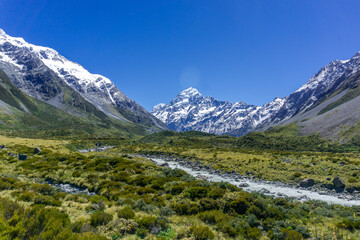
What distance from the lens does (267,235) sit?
39.7ft

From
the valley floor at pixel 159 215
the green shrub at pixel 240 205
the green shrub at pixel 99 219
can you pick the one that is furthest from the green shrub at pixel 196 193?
the green shrub at pixel 99 219

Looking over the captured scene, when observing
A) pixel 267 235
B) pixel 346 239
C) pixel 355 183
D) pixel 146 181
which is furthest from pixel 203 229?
pixel 355 183

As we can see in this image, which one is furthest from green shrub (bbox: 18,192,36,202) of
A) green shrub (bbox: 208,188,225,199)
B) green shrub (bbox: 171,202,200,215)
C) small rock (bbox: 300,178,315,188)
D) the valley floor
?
small rock (bbox: 300,178,315,188)

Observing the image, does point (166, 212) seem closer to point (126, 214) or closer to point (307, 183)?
point (126, 214)

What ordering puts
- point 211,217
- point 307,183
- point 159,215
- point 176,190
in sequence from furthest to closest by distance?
1. point 307,183
2. point 176,190
3. point 159,215
4. point 211,217

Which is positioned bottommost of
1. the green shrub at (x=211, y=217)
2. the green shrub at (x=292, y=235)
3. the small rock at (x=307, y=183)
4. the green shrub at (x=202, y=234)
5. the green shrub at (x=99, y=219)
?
the small rock at (x=307, y=183)

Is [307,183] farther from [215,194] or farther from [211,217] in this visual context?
[211,217]

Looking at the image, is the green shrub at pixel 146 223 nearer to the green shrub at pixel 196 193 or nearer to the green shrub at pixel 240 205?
the green shrub at pixel 196 193

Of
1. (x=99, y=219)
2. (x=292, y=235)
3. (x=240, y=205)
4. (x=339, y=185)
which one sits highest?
(x=99, y=219)

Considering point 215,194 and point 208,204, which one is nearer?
point 208,204

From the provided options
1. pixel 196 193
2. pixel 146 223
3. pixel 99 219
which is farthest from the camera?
pixel 196 193

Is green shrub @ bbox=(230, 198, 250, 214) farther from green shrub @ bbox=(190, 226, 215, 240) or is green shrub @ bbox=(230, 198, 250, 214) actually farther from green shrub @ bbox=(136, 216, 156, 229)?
green shrub @ bbox=(136, 216, 156, 229)

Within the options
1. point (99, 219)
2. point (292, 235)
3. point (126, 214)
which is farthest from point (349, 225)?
point (99, 219)

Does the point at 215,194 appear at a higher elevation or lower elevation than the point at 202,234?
lower
